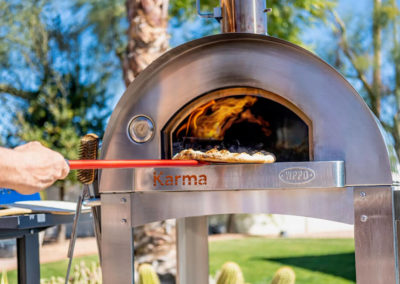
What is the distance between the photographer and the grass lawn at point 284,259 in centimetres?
724

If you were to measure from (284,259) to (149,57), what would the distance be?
4400 millimetres

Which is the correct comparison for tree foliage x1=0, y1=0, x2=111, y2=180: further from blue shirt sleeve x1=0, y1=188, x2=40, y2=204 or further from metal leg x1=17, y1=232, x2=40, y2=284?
metal leg x1=17, y1=232, x2=40, y2=284

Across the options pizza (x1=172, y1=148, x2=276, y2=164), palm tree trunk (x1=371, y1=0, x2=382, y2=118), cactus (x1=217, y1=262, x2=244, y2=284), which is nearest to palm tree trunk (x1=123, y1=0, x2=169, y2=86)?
cactus (x1=217, y1=262, x2=244, y2=284)

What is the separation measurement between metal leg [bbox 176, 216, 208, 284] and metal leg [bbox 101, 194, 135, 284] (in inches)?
30.4

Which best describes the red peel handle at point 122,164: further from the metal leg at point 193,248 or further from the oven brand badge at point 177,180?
the metal leg at point 193,248

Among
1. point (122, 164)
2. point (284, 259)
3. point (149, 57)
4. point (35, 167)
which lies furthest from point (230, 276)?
point (284, 259)

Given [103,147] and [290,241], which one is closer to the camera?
[103,147]

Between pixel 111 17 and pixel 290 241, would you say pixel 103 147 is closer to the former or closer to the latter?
pixel 290 241

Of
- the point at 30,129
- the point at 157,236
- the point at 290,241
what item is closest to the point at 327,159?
the point at 157,236

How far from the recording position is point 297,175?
1866 mm

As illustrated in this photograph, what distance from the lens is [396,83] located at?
38.1 feet

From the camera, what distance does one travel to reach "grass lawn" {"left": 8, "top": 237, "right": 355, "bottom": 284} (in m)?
7.24

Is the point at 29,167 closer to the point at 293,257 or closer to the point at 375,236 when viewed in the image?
the point at 375,236

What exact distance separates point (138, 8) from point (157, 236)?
2200 millimetres
